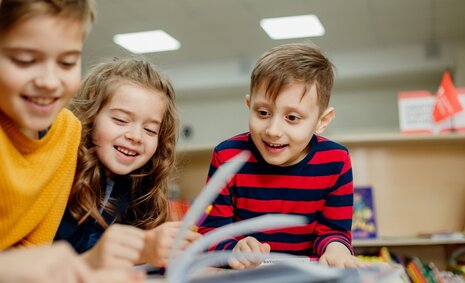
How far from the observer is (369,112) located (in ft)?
21.9

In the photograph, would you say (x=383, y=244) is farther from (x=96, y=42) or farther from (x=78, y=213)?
(x=96, y=42)

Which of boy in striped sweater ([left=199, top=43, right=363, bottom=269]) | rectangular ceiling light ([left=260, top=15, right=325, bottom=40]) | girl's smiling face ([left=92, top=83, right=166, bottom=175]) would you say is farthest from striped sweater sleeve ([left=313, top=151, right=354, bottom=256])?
rectangular ceiling light ([left=260, top=15, right=325, bottom=40])

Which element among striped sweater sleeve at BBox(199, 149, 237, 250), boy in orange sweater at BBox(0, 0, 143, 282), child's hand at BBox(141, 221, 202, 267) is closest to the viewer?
boy in orange sweater at BBox(0, 0, 143, 282)

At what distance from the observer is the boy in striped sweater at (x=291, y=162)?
1.02m

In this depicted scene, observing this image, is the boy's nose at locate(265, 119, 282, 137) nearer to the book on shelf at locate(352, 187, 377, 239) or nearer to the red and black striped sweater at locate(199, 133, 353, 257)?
the red and black striped sweater at locate(199, 133, 353, 257)

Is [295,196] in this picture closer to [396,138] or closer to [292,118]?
[292,118]

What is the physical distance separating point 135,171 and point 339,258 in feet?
1.65

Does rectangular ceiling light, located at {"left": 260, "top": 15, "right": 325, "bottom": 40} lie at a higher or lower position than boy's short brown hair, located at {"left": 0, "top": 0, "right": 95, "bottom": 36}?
higher

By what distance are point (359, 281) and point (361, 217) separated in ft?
8.04

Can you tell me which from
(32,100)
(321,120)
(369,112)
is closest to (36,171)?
(32,100)

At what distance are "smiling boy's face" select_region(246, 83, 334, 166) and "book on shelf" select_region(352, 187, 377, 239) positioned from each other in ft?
5.98

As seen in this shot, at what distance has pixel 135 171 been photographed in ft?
3.64

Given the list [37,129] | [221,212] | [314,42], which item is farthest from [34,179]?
[314,42]

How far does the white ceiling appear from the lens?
4.79 m
